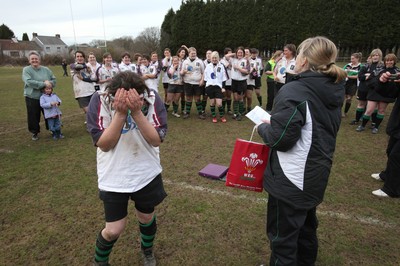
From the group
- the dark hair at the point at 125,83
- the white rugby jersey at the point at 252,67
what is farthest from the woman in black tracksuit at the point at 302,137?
the white rugby jersey at the point at 252,67

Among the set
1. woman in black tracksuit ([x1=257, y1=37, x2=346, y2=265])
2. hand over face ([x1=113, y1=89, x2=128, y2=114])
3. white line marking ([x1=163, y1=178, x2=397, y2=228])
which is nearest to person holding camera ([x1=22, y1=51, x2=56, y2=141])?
white line marking ([x1=163, y1=178, x2=397, y2=228])

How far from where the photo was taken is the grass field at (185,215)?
286cm

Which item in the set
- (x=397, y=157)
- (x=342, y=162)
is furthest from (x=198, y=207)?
(x=342, y=162)

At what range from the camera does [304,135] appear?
1.98m

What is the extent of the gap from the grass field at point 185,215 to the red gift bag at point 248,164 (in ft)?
2.93

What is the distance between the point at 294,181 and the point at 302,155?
0.21 m

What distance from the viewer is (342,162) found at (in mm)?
5234

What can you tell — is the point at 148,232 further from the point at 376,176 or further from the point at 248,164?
the point at 376,176

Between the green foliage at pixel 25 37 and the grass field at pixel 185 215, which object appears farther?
the green foliage at pixel 25 37

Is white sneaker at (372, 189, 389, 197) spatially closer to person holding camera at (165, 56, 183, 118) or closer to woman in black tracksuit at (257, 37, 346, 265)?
woman in black tracksuit at (257, 37, 346, 265)

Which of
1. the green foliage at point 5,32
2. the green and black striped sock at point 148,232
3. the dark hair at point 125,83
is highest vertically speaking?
the green foliage at point 5,32

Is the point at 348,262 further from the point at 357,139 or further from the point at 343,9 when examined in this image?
the point at 343,9

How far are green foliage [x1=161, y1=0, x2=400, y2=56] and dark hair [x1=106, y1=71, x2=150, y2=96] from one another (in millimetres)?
40137

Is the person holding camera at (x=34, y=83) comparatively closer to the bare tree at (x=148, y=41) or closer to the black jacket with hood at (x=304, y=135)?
the black jacket with hood at (x=304, y=135)
